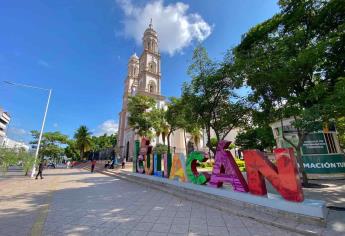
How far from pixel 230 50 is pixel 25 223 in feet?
38.5

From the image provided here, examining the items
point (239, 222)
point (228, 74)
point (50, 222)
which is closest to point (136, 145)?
point (228, 74)

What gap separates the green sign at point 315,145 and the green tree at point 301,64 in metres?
3.40

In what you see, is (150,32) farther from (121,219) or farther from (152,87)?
(121,219)

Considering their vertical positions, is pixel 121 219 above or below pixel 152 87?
below

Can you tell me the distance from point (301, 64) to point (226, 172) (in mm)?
5518

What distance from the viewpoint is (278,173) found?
18.1ft

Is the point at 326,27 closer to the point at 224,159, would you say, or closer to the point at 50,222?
the point at 224,159

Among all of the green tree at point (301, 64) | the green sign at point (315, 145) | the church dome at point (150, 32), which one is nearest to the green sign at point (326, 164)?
the green sign at point (315, 145)

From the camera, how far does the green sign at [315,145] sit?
12.3 meters

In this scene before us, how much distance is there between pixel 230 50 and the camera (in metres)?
11.3

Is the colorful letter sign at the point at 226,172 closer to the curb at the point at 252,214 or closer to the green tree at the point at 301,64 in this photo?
the curb at the point at 252,214

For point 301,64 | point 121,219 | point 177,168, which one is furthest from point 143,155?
point 301,64

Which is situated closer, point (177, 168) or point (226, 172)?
point (226, 172)

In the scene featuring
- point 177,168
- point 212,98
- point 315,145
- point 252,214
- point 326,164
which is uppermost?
point 212,98
